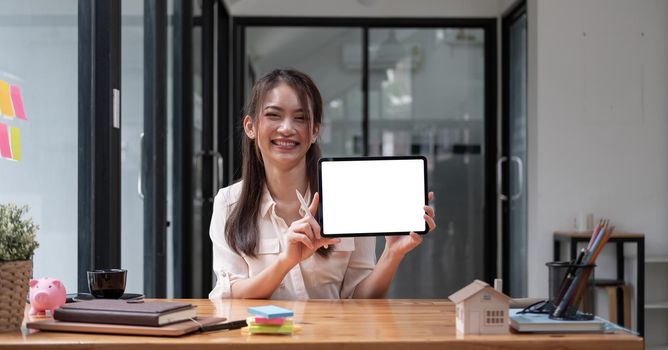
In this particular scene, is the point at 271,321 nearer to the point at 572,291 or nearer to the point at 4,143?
the point at 572,291

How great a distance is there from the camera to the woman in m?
2.20

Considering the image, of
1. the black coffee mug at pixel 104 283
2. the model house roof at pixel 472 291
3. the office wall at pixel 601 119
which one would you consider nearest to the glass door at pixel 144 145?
the black coffee mug at pixel 104 283

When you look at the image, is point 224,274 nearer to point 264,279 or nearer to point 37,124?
point 264,279

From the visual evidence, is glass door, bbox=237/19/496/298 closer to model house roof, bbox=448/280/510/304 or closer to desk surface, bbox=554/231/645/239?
desk surface, bbox=554/231/645/239

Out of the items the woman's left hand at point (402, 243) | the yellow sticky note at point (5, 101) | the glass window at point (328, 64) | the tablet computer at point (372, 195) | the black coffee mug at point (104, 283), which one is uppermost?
the glass window at point (328, 64)

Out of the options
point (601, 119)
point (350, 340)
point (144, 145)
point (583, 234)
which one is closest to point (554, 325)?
Answer: point (350, 340)

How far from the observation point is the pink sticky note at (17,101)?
2.16 metres

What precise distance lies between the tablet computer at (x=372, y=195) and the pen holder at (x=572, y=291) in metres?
0.39

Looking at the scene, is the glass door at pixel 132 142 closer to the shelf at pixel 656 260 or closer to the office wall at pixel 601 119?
the office wall at pixel 601 119

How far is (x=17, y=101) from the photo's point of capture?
7.18ft

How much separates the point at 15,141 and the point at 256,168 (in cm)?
59

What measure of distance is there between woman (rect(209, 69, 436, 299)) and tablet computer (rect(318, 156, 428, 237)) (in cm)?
28

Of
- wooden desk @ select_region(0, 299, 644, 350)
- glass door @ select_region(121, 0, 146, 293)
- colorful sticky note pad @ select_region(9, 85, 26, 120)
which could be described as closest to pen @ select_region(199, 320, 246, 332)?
wooden desk @ select_region(0, 299, 644, 350)

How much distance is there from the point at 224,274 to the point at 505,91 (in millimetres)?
4525
